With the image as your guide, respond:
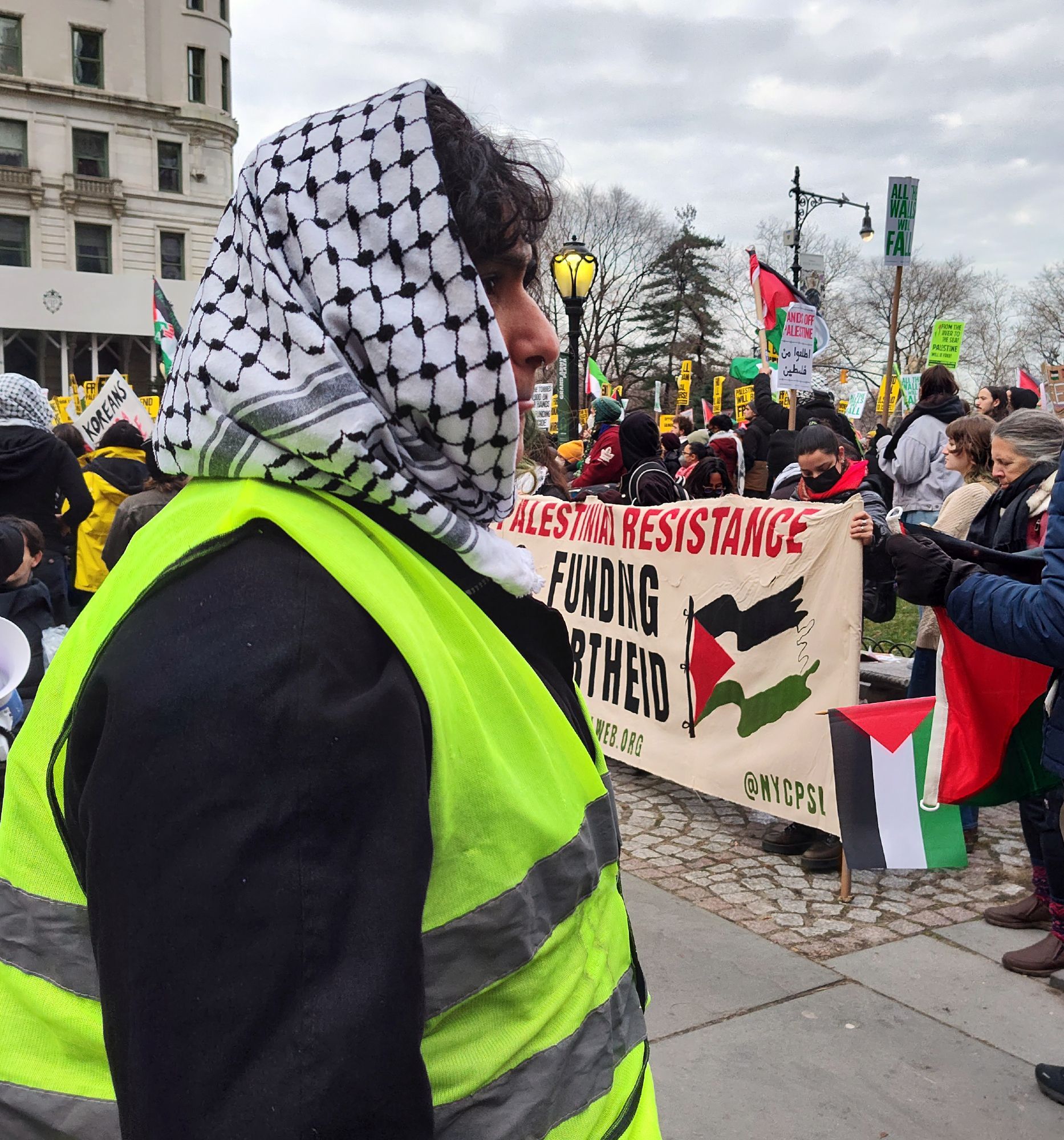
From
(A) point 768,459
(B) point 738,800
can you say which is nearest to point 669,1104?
(B) point 738,800

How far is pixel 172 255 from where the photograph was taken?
1752 inches

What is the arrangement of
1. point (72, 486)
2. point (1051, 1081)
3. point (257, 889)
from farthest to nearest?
point (72, 486) → point (1051, 1081) → point (257, 889)

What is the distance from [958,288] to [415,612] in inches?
2038

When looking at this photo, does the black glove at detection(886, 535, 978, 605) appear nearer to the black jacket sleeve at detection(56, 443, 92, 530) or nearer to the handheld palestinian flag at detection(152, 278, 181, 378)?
the black jacket sleeve at detection(56, 443, 92, 530)

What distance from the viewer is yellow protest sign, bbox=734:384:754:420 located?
15.7m

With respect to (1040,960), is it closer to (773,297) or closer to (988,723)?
(988,723)

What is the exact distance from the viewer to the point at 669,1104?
321 centimetres

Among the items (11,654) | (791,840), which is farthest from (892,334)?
(11,654)

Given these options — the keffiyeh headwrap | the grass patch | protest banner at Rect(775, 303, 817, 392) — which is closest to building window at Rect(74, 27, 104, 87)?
protest banner at Rect(775, 303, 817, 392)

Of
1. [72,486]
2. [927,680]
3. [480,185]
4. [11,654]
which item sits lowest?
[927,680]

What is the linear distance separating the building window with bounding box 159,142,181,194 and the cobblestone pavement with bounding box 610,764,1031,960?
44.6 m

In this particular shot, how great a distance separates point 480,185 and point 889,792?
3861 millimetres

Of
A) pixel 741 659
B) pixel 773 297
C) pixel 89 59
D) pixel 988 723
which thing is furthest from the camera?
pixel 89 59

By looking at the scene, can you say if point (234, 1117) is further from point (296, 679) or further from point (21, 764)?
point (21, 764)
